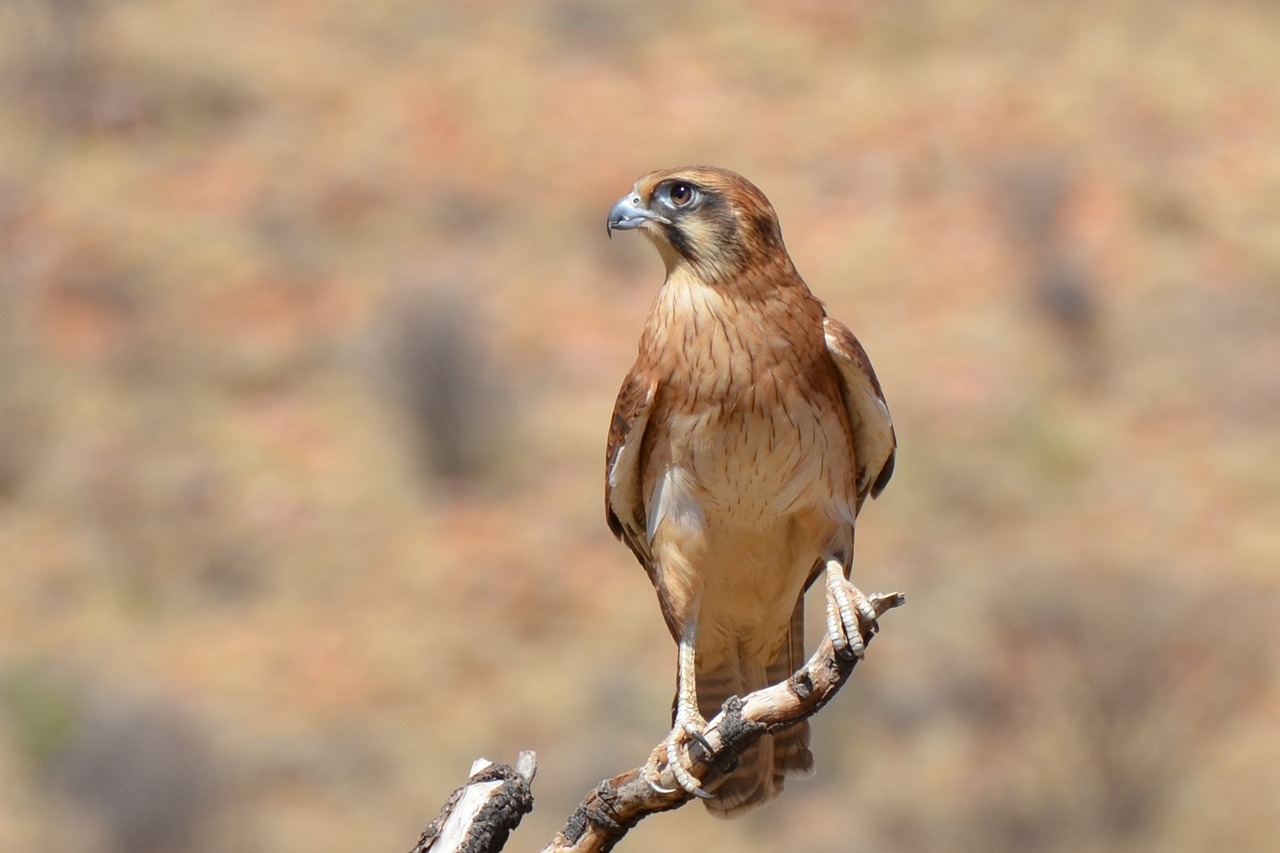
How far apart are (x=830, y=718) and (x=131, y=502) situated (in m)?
Result: 9.44

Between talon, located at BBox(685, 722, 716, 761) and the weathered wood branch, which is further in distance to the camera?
talon, located at BBox(685, 722, 716, 761)

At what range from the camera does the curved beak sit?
21.1 feet

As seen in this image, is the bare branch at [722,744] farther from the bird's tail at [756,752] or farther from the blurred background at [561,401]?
the blurred background at [561,401]

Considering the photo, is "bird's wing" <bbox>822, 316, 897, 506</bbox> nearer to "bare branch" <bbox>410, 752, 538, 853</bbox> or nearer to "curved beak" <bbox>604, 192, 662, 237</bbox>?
"curved beak" <bbox>604, 192, 662, 237</bbox>

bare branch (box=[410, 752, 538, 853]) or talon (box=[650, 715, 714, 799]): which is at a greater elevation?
talon (box=[650, 715, 714, 799])

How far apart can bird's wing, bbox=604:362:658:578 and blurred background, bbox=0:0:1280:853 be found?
10.2 m

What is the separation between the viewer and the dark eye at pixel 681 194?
636cm

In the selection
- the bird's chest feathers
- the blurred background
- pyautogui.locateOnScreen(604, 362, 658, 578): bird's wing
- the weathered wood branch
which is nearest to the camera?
the weathered wood branch

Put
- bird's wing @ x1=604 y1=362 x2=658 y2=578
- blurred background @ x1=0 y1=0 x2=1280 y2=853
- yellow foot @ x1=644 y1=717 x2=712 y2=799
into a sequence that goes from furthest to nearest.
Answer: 1. blurred background @ x1=0 y1=0 x2=1280 y2=853
2. bird's wing @ x1=604 y1=362 x2=658 y2=578
3. yellow foot @ x1=644 y1=717 x2=712 y2=799

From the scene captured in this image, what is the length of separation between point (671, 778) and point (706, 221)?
2.07 metres

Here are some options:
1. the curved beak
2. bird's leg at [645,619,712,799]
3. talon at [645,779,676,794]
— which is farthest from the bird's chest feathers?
talon at [645,779,676,794]

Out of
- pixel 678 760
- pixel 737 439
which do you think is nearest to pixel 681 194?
pixel 737 439

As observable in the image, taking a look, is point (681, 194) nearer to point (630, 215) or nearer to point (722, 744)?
point (630, 215)

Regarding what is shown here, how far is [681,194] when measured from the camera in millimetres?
6402
